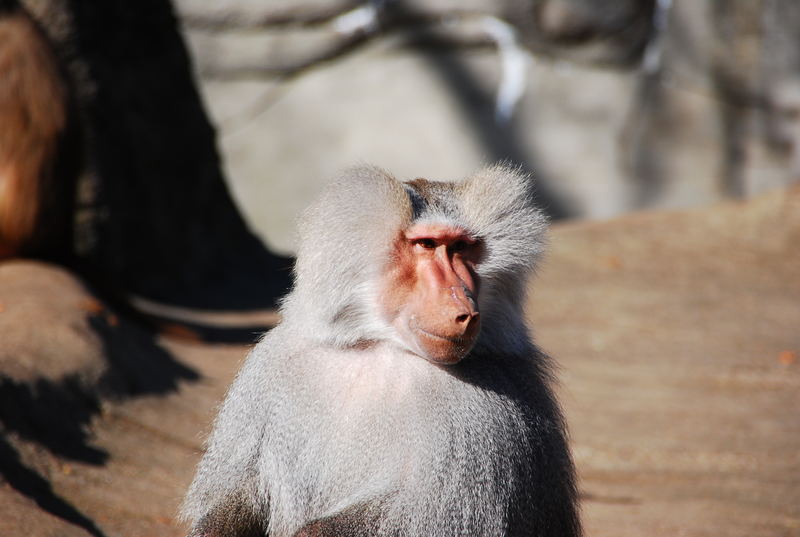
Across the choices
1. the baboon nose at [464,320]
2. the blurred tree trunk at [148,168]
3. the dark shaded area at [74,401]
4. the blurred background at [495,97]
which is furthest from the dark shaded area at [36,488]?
the blurred background at [495,97]

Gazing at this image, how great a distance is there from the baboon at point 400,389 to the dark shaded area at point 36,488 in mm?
639

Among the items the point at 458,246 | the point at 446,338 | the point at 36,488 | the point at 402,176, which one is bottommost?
the point at 402,176

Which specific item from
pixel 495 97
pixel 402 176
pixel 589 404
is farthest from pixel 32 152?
pixel 495 97

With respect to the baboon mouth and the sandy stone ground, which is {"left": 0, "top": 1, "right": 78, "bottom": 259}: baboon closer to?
the sandy stone ground

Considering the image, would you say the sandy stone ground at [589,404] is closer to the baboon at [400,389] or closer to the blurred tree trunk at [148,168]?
the baboon at [400,389]

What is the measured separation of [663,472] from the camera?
402 cm

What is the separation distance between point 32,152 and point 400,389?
3531 mm

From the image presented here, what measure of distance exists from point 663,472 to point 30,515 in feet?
8.43

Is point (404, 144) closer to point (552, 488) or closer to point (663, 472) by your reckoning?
point (663, 472)

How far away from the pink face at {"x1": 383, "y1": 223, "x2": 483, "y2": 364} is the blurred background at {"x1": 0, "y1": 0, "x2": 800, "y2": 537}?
369 millimetres

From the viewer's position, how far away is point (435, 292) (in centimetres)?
209

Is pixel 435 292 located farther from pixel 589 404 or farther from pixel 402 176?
pixel 402 176

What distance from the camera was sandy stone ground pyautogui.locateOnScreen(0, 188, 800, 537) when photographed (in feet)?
10.1

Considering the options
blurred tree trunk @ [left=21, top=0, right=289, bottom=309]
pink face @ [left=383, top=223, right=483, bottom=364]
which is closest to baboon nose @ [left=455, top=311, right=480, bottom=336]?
pink face @ [left=383, top=223, right=483, bottom=364]
